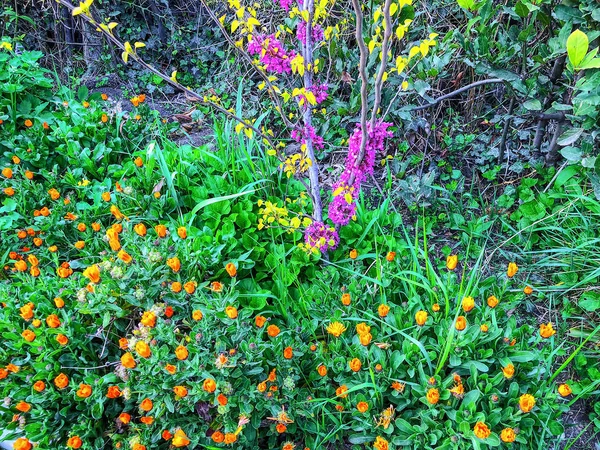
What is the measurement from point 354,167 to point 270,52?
0.55 meters

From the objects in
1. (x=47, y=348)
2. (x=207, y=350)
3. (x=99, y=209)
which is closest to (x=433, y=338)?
(x=207, y=350)

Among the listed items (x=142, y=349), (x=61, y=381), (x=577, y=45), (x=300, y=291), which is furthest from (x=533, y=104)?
(x=61, y=381)

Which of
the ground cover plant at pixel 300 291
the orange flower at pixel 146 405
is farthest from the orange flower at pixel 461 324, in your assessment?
the orange flower at pixel 146 405

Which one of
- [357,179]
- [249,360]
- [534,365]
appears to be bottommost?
[534,365]

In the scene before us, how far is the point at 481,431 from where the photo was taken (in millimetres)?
1253

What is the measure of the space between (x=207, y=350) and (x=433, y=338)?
0.82 metres

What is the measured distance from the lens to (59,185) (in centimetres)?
239

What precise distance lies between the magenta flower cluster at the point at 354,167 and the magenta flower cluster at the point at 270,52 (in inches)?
15.2

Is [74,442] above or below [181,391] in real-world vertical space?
below

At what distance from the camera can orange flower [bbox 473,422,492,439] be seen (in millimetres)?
1249

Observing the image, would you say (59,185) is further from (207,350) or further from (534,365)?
(534,365)

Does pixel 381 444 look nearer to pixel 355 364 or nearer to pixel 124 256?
pixel 355 364

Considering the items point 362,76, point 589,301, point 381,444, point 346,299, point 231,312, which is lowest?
point 381,444

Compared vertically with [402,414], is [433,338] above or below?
above
